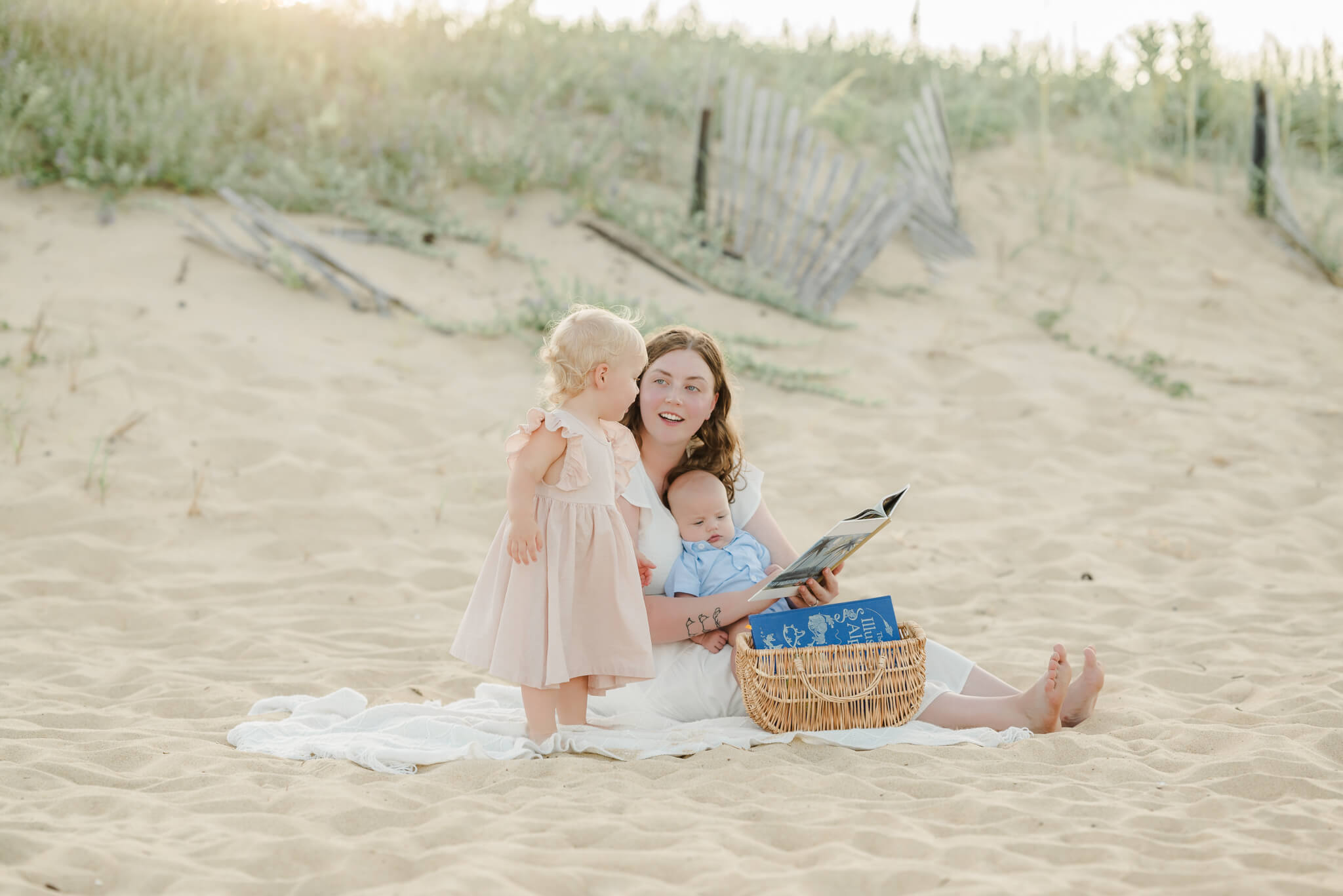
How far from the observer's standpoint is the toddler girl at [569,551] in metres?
2.99

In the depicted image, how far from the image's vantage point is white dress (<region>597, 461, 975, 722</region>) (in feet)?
11.0

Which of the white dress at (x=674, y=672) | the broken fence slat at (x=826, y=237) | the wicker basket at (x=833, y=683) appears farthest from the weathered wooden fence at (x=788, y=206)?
the wicker basket at (x=833, y=683)

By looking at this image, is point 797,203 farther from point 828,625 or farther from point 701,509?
point 828,625

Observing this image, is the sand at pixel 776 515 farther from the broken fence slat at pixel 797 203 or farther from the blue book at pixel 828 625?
the broken fence slat at pixel 797 203

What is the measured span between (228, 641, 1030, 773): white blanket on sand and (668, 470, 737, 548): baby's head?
0.33 m

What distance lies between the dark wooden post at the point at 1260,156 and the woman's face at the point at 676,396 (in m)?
8.12

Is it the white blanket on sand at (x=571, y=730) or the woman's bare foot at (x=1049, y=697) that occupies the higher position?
the woman's bare foot at (x=1049, y=697)

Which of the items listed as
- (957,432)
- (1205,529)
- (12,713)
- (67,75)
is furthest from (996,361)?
(67,75)

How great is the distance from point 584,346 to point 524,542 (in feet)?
1.81

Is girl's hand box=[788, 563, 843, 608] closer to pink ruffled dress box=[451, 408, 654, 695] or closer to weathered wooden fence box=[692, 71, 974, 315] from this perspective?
pink ruffled dress box=[451, 408, 654, 695]

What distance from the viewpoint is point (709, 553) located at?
338cm

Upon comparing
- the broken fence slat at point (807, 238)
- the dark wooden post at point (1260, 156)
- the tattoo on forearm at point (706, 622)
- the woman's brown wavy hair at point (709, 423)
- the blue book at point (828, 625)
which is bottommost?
the tattoo on forearm at point (706, 622)

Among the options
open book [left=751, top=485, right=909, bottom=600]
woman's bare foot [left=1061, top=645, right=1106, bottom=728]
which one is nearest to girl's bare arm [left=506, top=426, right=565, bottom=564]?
open book [left=751, top=485, right=909, bottom=600]

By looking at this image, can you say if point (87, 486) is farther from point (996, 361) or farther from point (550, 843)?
point (996, 361)
